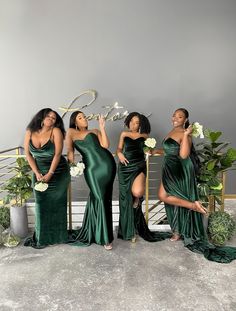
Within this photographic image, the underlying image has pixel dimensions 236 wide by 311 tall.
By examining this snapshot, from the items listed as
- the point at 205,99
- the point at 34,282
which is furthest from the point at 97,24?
the point at 34,282

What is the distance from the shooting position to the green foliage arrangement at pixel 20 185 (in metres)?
3.13

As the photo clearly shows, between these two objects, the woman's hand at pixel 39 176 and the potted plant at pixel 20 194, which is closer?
the woman's hand at pixel 39 176

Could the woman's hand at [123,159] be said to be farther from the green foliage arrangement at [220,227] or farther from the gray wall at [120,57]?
the gray wall at [120,57]

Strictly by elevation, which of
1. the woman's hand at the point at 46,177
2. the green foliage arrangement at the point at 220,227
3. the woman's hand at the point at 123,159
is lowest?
the green foliage arrangement at the point at 220,227

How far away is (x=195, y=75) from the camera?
4262 mm

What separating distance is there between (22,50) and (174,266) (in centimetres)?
366

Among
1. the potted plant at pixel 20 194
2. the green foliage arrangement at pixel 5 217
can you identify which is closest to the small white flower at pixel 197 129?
the potted plant at pixel 20 194

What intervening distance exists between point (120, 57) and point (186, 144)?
2.09 meters

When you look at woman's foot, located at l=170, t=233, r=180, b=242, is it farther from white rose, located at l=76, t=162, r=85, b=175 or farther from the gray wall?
the gray wall

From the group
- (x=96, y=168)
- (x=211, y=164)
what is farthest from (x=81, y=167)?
(x=211, y=164)

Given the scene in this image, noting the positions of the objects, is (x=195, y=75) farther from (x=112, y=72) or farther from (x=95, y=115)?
(x=95, y=115)

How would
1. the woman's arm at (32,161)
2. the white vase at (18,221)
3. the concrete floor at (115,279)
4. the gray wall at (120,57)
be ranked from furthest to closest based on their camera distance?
the gray wall at (120,57) → the white vase at (18,221) → the woman's arm at (32,161) → the concrete floor at (115,279)

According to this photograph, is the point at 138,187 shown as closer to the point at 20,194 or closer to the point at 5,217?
the point at 20,194

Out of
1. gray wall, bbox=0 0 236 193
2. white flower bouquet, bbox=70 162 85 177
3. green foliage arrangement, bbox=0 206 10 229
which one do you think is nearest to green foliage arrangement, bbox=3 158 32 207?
green foliage arrangement, bbox=0 206 10 229
